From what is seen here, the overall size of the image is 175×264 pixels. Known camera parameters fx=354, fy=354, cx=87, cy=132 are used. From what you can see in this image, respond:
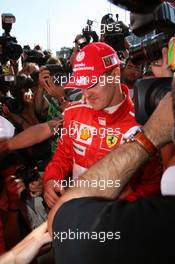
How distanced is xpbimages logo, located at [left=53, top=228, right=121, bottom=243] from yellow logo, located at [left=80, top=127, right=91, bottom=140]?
1114 millimetres

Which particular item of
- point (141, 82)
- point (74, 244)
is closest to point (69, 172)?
point (141, 82)

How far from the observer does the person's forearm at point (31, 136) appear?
210 cm

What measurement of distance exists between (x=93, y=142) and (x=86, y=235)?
1.13 metres

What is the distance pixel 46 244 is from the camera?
147 centimetres

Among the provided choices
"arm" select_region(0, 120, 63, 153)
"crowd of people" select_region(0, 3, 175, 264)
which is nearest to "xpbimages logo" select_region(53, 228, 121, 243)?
"crowd of people" select_region(0, 3, 175, 264)

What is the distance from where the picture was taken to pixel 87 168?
1.86 metres

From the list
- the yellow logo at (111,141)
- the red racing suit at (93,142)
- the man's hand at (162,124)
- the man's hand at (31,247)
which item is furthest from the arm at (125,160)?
the yellow logo at (111,141)

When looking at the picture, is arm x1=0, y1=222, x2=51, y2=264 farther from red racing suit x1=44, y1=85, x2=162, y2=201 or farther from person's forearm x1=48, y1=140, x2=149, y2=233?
person's forearm x1=48, y1=140, x2=149, y2=233

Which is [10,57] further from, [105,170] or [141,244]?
[141,244]

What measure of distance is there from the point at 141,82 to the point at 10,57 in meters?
2.67

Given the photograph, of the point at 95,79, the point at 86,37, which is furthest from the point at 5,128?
the point at 86,37

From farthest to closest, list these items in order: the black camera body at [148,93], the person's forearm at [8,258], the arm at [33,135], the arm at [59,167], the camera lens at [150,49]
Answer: the arm at [33,135]
the arm at [59,167]
the person's forearm at [8,258]
the camera lens at [150,49]
the black camera body at [148,93]

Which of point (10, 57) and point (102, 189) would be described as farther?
point (10, 57)

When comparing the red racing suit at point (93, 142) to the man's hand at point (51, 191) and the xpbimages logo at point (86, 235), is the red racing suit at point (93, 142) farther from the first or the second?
the xpbimages logo at point (86, 235)
